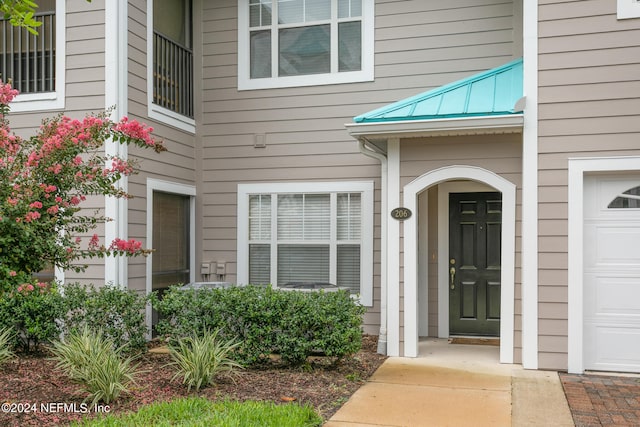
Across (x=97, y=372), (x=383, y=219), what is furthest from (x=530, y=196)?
(x=97, y=372)

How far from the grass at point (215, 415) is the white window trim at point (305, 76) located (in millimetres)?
5128

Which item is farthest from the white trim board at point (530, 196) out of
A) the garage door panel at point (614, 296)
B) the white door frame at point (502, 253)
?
the garage door panel at point (614, 296)

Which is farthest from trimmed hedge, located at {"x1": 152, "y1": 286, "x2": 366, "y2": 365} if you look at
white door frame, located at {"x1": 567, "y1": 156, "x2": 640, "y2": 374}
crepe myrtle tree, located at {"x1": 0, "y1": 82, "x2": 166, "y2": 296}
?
white door frame, located at {"x1": 567, "y1": 156, "x2": 640, "y2": 374}

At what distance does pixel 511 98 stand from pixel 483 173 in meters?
0.88

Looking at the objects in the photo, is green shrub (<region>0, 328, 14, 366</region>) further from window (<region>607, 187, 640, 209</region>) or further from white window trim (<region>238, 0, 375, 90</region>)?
window (<region>607, 187, 640, 209</region>)

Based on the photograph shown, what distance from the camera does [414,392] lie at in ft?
18.9

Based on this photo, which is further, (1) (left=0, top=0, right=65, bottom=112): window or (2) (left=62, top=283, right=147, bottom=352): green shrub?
(1) (left=0, top=0, right=65, bottom=112): window

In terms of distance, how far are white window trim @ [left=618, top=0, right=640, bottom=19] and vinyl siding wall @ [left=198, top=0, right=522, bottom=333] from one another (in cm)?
174

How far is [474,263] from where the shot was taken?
8.46m

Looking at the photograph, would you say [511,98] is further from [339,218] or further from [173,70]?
[173,70]

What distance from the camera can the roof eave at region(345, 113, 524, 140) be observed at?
6586mm

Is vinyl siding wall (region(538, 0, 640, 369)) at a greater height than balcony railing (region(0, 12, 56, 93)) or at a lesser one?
lesser

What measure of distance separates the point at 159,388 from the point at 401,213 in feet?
10.8

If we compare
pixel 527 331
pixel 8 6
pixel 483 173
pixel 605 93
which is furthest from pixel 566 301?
pixel 8 6
